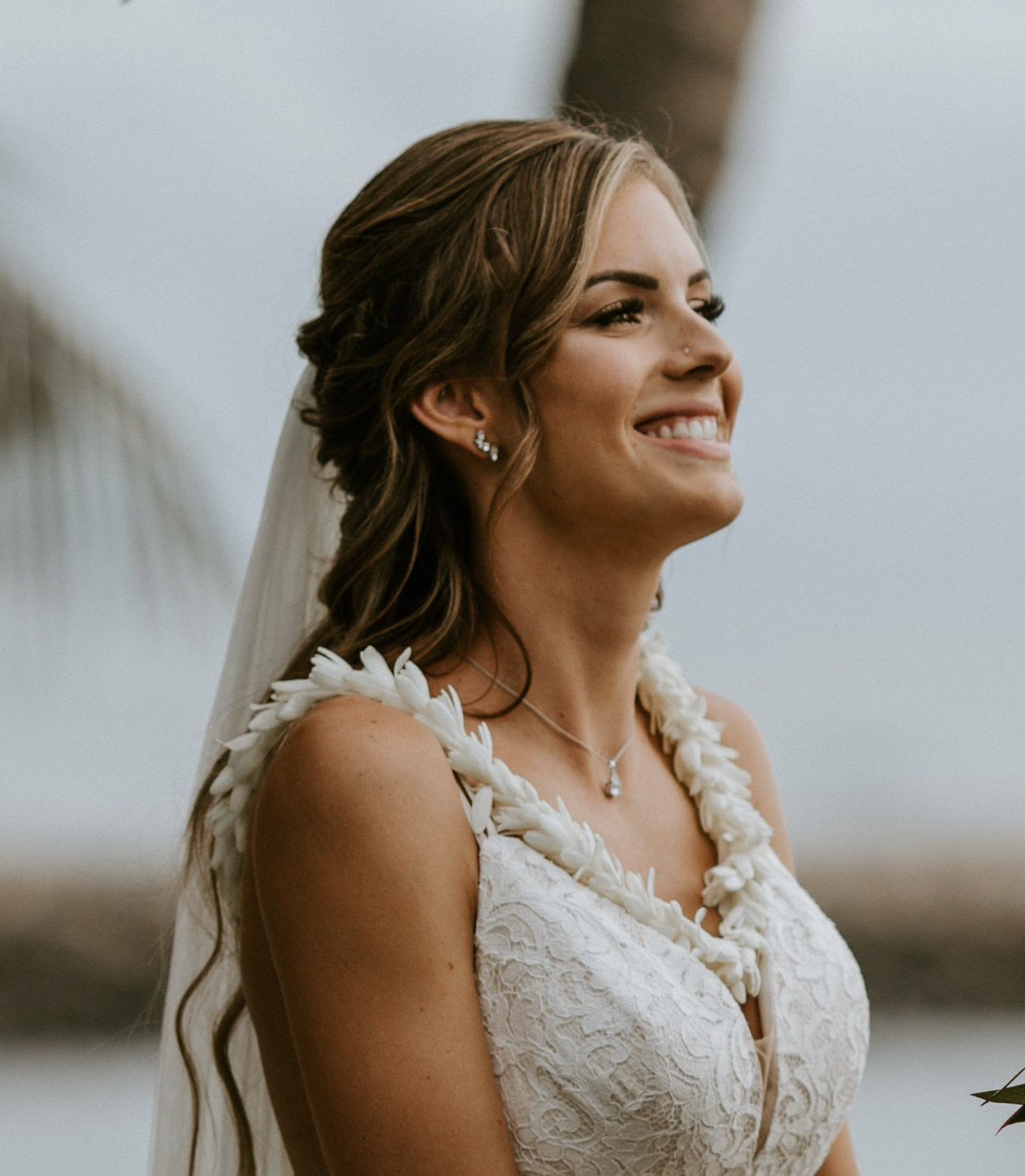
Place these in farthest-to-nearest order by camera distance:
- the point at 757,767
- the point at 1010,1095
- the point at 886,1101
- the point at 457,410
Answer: the point at 886,1101 < the point at 757,767 < the point at 457,410 < the point at 1010,1095

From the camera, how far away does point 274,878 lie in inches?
57.6

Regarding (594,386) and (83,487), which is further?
(83,487)

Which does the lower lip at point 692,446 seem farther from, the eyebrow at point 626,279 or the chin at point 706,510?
the eyebrow at point 626,279

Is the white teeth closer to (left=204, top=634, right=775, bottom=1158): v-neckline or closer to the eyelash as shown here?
the eyelash

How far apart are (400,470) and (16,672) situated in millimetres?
1636

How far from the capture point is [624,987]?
1.48m

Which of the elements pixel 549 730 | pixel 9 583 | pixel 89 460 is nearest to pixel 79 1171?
pixel 9 583

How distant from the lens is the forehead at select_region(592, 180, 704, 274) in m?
1.74

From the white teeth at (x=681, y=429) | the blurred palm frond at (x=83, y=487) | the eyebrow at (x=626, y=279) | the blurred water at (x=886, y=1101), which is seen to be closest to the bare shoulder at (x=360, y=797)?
the white teeth at (x=681, y=429)

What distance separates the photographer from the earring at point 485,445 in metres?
1.76

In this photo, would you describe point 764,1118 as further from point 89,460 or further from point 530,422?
point 89,460

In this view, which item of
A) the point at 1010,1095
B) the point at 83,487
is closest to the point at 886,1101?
the point at 83,487

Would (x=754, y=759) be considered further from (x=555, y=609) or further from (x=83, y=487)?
(x=83, y=487)

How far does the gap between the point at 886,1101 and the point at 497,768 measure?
15.4 ft
